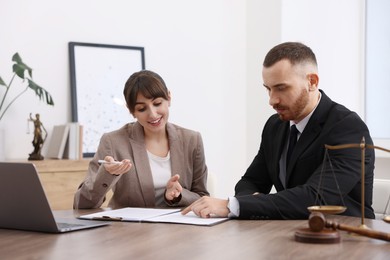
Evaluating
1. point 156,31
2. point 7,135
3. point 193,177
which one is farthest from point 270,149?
point 156,31

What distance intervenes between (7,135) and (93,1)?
130 cm

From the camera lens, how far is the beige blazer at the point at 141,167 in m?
2.92

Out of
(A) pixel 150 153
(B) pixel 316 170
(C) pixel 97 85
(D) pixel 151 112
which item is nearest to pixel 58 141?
(C) pixel 97 85

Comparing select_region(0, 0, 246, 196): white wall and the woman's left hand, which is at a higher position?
select_region(0, 0, 246, 196): white wall

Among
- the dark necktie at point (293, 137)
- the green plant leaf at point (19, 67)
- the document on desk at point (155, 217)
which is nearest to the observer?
the document on desk at point (155, 217)

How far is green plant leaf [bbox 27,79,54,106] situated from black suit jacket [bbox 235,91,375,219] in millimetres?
1982

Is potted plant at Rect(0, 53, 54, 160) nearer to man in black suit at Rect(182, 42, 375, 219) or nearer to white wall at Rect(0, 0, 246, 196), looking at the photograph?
white wall at Rect(0, 0, 246, 196)

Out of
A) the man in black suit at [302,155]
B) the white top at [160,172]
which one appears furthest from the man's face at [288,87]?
the white top at [160,172]

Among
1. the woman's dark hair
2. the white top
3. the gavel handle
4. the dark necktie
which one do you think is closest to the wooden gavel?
the gavel handle

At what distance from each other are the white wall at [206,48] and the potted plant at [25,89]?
64mm

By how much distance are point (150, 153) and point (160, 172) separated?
0.12m

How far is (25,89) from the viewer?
15.0 ft

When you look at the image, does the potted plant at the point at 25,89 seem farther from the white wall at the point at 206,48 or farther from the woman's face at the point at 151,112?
the woman's face at the point at 151,112

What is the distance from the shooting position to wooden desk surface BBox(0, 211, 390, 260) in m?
1.60
